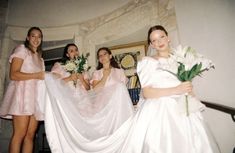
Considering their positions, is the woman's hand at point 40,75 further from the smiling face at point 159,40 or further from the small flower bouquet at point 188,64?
the small flower bouquet at point 188,64

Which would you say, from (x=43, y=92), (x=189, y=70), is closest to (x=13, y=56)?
(x=43, y=92)

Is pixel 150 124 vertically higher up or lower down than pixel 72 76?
lower down

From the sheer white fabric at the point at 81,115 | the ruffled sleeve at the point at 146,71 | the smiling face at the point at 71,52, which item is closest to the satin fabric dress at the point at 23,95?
the sheer white fabric at the point at 81,115

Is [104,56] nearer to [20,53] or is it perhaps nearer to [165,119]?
[20,53]

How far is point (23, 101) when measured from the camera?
8.34 feet

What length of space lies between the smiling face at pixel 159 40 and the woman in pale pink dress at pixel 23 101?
1.17 meters

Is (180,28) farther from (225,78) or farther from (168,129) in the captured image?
(168,129)

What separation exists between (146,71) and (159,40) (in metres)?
0.35

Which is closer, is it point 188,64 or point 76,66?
point 188,64

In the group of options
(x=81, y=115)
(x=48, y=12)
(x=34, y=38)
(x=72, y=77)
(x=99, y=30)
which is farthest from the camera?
(x=48, y=12)

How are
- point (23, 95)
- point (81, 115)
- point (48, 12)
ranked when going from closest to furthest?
point (81, 115), point (23, 95), point (48, 12)

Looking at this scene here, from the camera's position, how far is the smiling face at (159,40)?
2.18 m

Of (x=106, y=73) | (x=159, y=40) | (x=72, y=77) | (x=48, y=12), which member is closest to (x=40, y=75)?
(x=72, y=77)

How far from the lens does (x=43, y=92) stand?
256 cm
